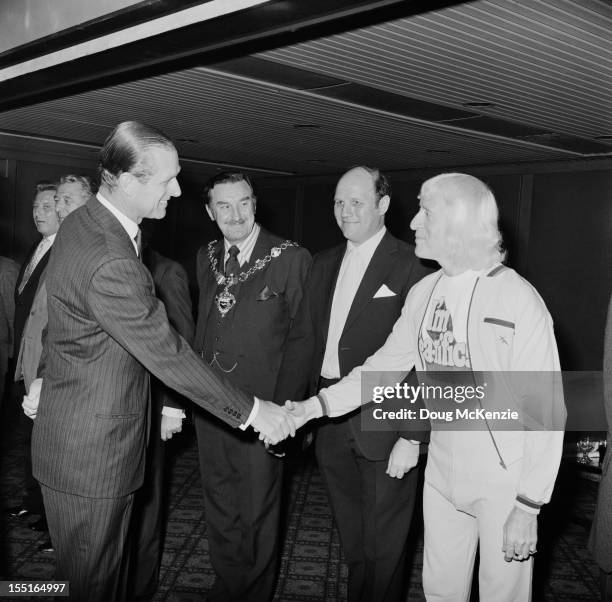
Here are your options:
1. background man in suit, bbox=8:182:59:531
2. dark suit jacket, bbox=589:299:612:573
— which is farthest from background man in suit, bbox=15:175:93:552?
dark suit jacket, bbox=589:299:612:573

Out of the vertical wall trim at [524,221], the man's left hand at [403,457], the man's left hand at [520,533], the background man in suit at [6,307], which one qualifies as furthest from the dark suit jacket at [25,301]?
the vertical wall trim at [524,221]

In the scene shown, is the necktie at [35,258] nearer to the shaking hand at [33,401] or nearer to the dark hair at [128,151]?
the shaking hand at [33,401]

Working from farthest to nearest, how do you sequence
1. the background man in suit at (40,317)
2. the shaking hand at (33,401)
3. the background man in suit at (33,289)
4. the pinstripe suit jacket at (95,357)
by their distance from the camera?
the background man in suit at (33,289) → the background man in suit at (40,317) → the shaking hand at (33,401) → the pinstripe suit jacket at (95,357)

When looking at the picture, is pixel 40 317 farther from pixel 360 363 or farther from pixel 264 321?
pixel 360 363

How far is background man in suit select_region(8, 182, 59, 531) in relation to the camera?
409cm

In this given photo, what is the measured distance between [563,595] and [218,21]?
2.92 metres

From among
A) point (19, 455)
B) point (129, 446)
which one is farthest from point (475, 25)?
point (19, 455)

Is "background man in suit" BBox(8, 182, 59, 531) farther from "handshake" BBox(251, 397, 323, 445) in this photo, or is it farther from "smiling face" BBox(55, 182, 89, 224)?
"handshake" BBox(251, 397, 323, 445)

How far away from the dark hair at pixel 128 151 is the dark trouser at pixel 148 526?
1382 millimetres

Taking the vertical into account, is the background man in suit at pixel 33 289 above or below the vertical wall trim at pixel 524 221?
below

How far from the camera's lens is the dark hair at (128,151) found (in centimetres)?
223

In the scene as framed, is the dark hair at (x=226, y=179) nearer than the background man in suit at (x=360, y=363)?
No

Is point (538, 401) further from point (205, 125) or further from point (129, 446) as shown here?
point (205, 125)

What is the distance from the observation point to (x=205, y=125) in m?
5.74
